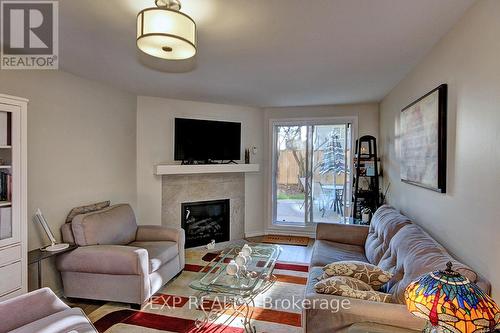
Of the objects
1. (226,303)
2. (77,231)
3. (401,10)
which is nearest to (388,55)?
(401,10)

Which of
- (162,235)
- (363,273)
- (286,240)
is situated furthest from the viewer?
(286,240)

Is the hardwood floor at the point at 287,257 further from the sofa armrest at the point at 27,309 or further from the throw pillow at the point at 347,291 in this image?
the throw pillow at the point at 347,291

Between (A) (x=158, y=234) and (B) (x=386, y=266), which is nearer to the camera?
(B) (x=386, y=266)

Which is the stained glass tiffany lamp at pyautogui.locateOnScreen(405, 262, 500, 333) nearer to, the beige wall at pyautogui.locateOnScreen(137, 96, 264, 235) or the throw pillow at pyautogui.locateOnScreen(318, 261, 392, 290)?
Answer: the throw pillow at pyautogui.locateOnScreen(318, 261, 392, 290)

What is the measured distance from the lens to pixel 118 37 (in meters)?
2.24

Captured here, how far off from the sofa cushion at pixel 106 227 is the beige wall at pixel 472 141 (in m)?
3.08

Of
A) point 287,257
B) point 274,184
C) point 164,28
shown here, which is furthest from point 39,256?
point 274,184

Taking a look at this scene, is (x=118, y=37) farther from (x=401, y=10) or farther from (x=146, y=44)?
(x=401, y=10)

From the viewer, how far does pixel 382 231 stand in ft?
9.00

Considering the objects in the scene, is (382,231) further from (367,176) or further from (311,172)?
(311,172)

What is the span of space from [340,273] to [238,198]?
3.17m

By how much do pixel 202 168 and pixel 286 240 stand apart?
1904mm

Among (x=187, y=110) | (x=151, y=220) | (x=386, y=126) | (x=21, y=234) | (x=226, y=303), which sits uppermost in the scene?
(x=187, y=110)

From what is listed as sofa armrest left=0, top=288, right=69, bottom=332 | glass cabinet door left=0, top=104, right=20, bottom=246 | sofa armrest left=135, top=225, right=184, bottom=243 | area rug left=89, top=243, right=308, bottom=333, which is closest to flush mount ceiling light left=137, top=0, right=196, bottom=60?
glass cabinet door left=0, top=104, right=20, bottom=246
